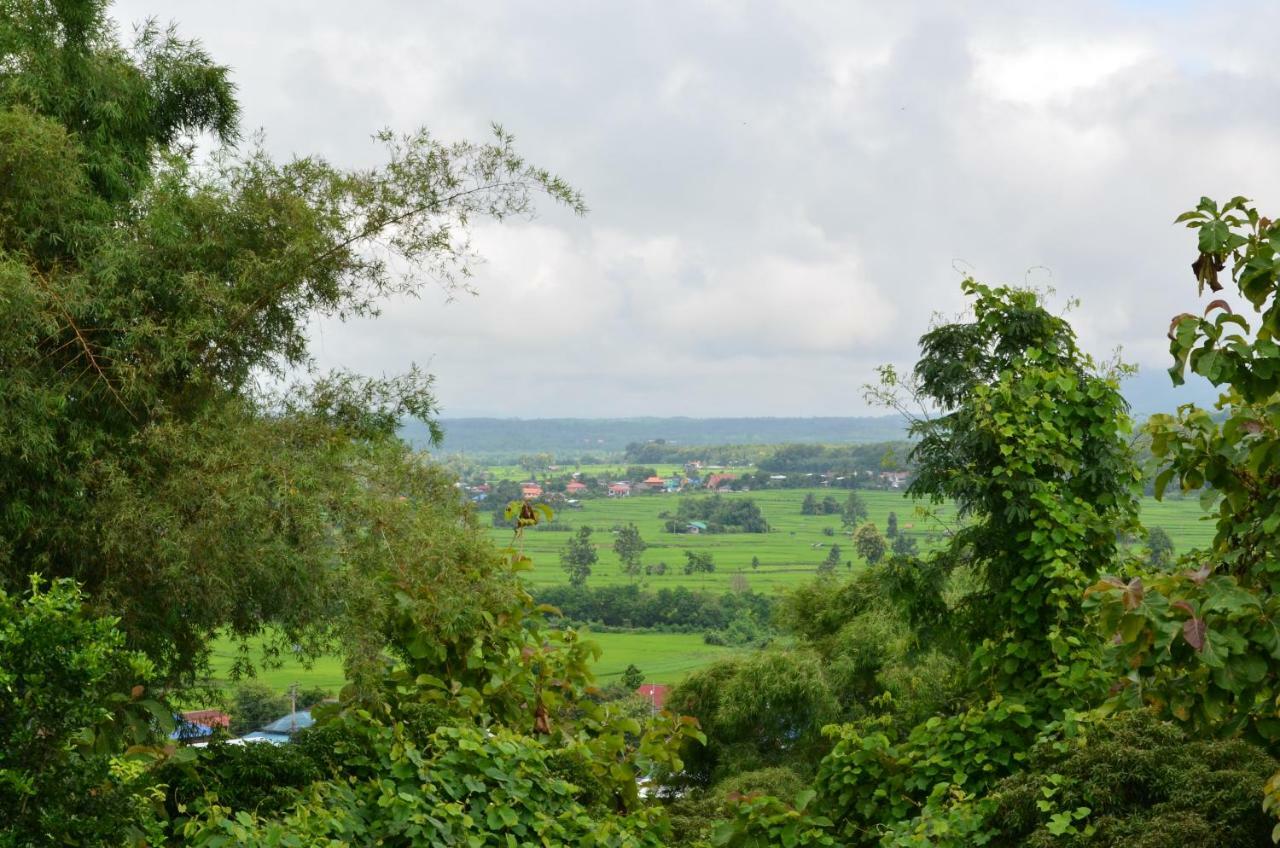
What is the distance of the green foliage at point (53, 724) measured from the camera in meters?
3.02

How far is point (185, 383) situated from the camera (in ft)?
17.5

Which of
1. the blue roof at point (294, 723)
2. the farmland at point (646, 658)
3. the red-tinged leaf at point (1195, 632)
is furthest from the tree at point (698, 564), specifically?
the red-tinged leaf at point (1195, 632)

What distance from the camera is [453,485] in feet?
21.3

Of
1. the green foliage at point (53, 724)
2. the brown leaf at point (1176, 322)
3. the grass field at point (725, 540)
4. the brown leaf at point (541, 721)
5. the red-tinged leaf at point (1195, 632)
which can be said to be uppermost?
the brown leaf at point (1176, 322)

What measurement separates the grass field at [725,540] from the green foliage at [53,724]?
3687 cm

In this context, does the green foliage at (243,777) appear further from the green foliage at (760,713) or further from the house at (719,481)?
the house at (719,481)

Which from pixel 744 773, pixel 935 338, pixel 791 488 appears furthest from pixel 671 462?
pixel 935 338

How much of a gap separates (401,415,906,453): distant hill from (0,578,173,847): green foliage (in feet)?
187

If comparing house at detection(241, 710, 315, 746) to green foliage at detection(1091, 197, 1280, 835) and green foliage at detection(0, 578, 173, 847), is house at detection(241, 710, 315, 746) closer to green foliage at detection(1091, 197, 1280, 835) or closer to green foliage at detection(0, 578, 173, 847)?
green foliage at detection(0, 578, 173, 847)

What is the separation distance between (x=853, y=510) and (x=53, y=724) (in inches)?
2120

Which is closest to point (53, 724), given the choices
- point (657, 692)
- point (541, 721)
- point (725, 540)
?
point (541, 721)

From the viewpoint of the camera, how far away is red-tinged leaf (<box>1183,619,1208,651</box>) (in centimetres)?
268

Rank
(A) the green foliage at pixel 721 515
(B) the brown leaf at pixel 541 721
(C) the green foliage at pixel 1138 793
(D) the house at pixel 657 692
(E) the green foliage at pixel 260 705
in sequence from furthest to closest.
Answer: (A) the green foliage at pixel 721 515
(D) the house at pixel 657 692
(E) the green foliage at pixel 260 705
(B) the brown leaf at pixel 541 721
(C) the green foliage at pixel 1138 793

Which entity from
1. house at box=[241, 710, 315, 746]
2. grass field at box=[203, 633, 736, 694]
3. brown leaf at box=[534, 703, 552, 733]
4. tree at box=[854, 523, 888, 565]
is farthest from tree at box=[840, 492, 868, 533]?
brown leaf at box=[534, 703, 552, 733]
